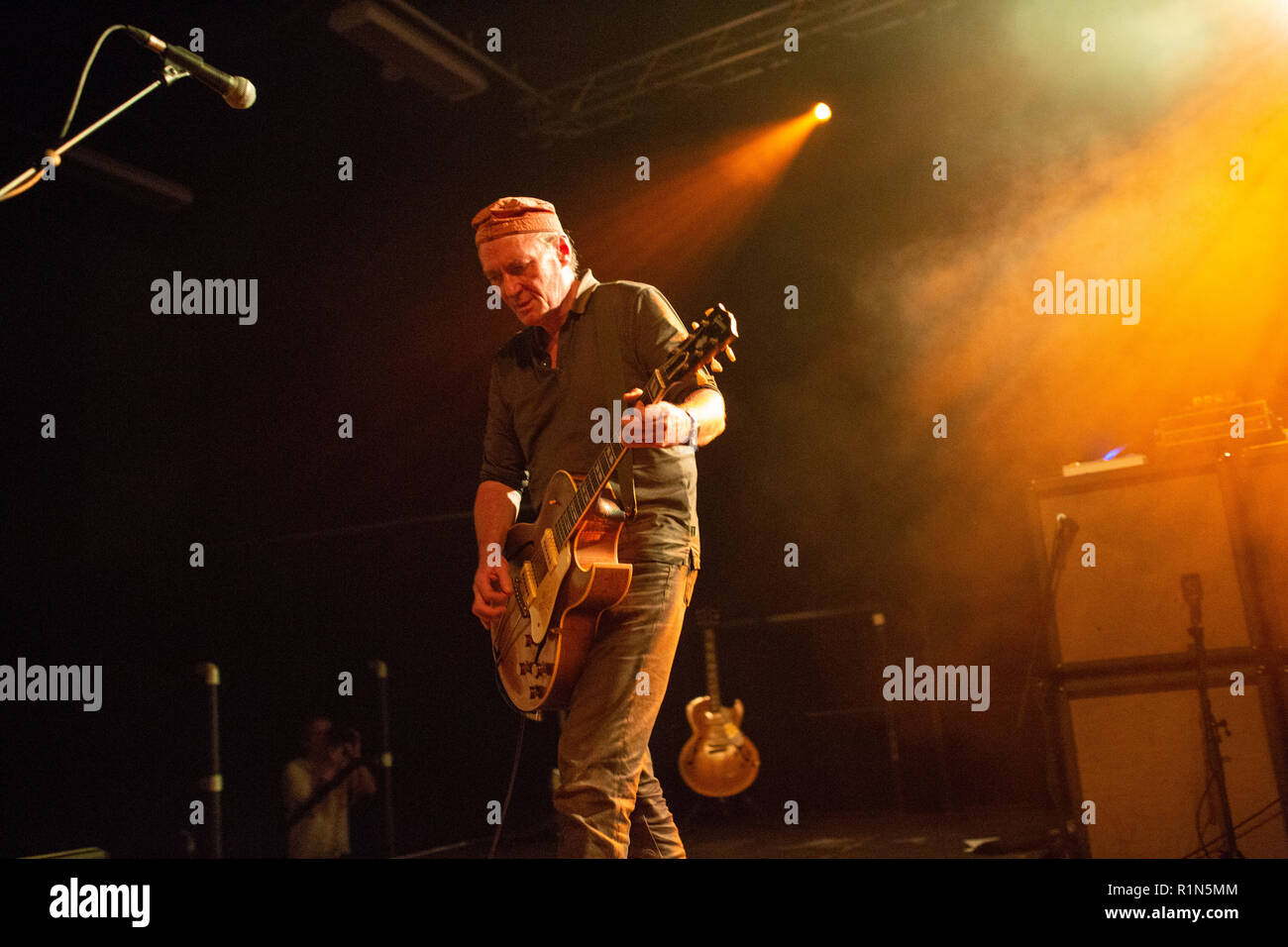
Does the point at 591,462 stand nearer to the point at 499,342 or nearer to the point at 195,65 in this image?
the point at 195,65

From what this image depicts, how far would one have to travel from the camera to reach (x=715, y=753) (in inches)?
231

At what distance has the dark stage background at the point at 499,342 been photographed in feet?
18.5

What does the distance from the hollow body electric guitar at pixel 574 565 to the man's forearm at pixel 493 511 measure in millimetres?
313

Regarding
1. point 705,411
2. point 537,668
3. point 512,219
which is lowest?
point 537,668

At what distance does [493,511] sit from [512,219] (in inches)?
33.8

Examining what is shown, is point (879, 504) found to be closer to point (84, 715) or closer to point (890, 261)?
point (890, 261)

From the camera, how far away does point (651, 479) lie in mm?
2516
